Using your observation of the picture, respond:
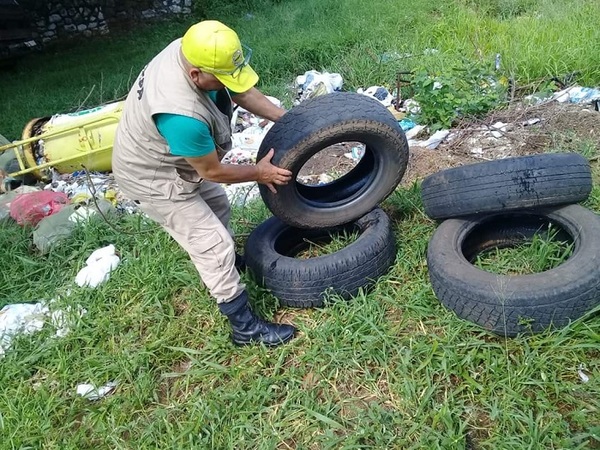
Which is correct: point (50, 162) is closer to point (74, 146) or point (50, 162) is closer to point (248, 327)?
point (74, 146)

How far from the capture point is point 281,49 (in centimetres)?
719

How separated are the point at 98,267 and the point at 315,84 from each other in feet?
11.5

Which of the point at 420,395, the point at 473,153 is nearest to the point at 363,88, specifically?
the point at 473,153

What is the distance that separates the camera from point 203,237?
286 cm

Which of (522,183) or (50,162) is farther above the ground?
(522,183)

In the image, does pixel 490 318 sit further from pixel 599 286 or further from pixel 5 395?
pixel 5 395

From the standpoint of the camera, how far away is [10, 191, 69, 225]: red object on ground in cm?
449

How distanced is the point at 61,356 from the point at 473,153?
3519 mm

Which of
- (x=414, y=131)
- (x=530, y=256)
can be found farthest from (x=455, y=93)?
(x=530, y=256)

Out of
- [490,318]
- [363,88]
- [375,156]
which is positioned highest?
[375,156]

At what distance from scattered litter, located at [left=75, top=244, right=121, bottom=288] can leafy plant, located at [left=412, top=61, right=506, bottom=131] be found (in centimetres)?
309

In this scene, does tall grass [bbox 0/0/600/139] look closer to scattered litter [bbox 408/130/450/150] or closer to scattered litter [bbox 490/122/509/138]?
scattered litter [bbox 490/122/509/138]

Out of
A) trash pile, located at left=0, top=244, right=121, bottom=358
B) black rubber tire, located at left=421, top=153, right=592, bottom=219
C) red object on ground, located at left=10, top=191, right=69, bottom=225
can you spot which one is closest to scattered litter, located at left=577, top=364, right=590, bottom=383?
black rubber tire, located at left=421, top=153, right=592, bottom=219

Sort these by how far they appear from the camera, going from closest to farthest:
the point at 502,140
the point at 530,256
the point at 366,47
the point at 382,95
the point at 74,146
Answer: the point at 530,256 → the point at 502,140 → the point at 74,146 → the point at 382,95 → the point at 366,47
